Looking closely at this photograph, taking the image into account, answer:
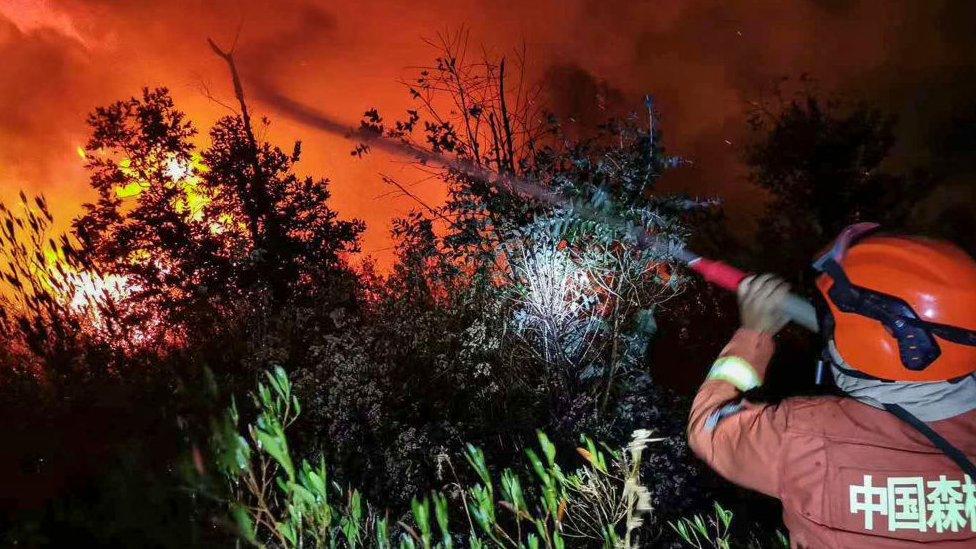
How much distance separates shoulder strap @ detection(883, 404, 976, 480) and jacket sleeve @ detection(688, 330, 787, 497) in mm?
276

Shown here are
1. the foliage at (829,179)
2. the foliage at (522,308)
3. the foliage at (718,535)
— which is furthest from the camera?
the foliage at (829,179)

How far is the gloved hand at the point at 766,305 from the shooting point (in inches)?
69.3

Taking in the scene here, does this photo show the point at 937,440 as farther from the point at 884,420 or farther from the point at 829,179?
the point at 829,179

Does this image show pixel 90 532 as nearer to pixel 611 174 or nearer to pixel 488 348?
pixel 488 348

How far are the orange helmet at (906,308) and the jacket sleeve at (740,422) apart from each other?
26 centimetres

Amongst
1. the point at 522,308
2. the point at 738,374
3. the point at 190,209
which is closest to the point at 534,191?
the point at 522,308

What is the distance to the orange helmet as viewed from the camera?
137 centimetres

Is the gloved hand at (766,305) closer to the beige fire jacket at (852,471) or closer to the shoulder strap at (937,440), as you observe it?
the beige fire jacket at (852,471)

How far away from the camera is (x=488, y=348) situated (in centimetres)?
656

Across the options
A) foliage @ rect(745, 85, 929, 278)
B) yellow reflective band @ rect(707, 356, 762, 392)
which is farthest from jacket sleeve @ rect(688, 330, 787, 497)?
foliage @ rect(745, 85, 929, 278)

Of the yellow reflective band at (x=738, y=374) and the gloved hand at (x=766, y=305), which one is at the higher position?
the gloved hand at (x=766, y=305)

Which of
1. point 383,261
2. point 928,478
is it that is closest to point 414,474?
point 928,478

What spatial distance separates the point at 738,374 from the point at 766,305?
258mm

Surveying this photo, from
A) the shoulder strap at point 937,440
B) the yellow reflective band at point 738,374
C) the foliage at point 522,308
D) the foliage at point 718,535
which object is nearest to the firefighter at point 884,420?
the shoulder strap at point 937,440
